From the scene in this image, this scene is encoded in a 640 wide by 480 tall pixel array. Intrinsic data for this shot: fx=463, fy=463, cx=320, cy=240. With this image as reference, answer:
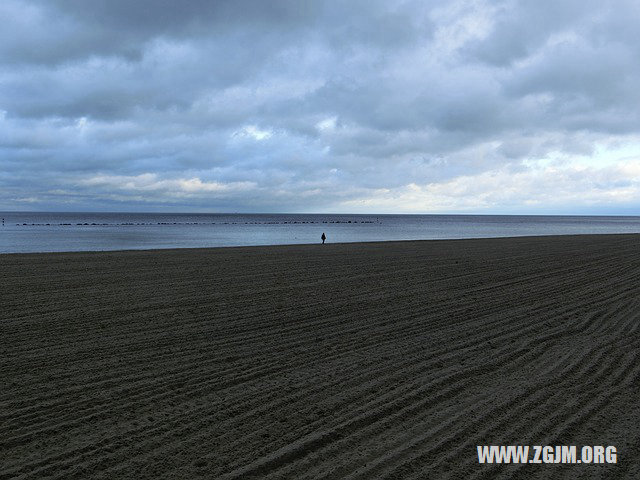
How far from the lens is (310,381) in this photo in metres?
4.94

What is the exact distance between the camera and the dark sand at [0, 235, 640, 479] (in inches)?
136

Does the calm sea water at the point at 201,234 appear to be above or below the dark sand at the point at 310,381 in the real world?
above

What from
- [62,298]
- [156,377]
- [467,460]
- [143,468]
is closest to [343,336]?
[156,377]

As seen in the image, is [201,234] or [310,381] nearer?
[310,381]

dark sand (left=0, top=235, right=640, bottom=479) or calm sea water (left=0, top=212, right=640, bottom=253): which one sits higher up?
calm sea water (left=0, top=212, right=640, bottom=253)

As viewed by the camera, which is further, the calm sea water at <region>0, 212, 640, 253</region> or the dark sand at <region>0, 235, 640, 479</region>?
the calm sea water at <region>0, 212, 640, 253</region>

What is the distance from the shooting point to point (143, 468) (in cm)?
329

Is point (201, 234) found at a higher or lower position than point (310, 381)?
higher

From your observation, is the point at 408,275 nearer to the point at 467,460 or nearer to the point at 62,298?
the point at 62,298

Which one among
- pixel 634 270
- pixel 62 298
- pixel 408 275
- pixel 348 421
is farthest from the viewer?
pixel 634 270

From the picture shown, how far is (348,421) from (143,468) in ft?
5.47

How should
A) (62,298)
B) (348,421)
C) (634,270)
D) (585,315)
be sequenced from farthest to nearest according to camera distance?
(634,270)
(62,298)
(585,315)
(348,421)

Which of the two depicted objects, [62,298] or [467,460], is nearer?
[467,460]

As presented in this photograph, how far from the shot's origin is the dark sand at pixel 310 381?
11.3 ft
